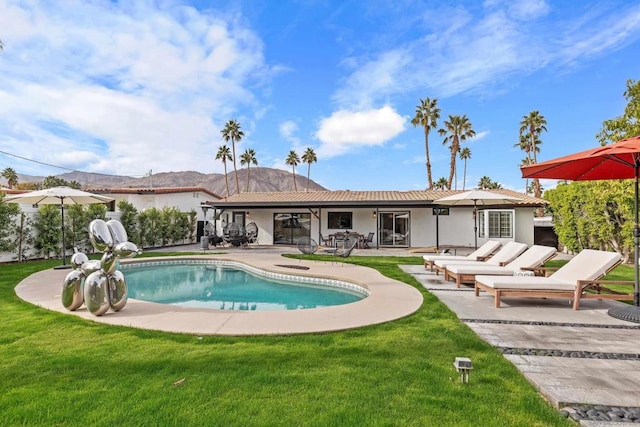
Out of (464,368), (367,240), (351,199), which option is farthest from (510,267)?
(351,199)

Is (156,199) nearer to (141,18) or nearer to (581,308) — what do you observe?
(141,18)

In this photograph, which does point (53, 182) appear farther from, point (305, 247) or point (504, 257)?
point (504, 257)

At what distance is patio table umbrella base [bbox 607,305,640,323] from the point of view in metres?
5.11

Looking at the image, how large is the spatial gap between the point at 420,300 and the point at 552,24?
11.2m

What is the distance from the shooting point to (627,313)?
526 centimetres

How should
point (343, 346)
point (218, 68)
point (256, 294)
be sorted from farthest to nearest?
point (218, 68)
point (256, 294)
point (343, 346)

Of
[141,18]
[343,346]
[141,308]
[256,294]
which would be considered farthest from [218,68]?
[343,346]

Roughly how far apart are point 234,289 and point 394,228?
1279 centimetres

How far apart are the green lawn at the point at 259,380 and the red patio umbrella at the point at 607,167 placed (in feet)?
10.1

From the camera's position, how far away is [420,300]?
20.7 feet

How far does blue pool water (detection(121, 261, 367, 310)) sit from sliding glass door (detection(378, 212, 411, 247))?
1030 cm

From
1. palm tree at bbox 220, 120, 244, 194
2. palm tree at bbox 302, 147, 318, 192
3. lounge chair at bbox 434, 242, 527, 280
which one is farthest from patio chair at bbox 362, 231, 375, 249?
palm tree at bbox 302, 147, 318, 192

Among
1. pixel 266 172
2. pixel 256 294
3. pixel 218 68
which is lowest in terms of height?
pixel 256 294

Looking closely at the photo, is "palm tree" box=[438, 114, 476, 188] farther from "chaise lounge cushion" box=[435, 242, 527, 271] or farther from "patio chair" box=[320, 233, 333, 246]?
"chaise lounge cushion" box=[435, 242, 527, 271]
